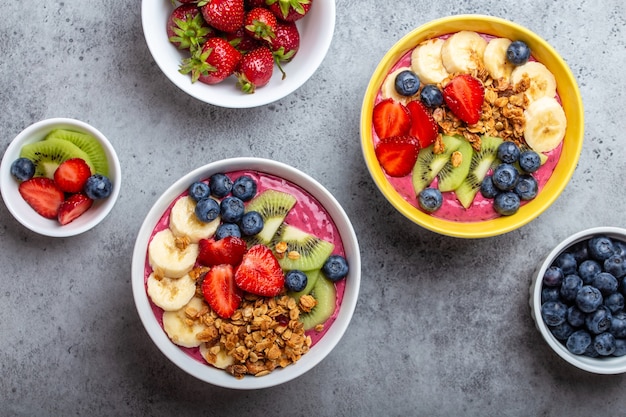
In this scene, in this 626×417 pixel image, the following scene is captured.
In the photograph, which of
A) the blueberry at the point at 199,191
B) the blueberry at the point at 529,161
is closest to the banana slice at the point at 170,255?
the blueberry at the point at 199,191

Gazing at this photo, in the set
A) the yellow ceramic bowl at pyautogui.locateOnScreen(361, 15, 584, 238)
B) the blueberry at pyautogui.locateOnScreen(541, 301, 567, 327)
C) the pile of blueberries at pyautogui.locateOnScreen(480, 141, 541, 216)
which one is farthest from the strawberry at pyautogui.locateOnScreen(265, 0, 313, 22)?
the blueberry at pyautogui.locateOnScreen(541, 301, 567, 327)

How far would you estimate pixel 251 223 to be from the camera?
2123mm

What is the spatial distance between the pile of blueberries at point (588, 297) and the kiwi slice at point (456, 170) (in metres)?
0.46

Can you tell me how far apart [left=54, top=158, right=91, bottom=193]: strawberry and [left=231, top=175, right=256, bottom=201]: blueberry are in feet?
1.63

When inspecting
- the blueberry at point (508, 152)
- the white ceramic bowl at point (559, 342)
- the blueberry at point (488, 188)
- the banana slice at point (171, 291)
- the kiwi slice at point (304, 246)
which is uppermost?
the blueberry at point (508, 152)

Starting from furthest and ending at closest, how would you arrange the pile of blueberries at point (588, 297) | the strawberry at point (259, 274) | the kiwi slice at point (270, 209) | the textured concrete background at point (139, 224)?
the textured concrete background at point (139, 224), the pile of blueberries at point (588, 297), the kiwi slice at point (270, 209), the strawberry at point (259, 274)

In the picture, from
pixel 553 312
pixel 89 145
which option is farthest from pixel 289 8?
pixel 553 312

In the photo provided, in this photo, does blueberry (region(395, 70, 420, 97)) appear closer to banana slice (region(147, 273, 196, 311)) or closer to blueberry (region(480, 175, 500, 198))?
blueberry (region(480, 175, 500, 198))

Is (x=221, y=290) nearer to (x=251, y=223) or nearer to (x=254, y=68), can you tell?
(x=251, y=223)

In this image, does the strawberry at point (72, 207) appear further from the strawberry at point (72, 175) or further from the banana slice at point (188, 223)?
the banana slice at point (188, 223)

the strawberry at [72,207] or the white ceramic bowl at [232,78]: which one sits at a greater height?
the white ceramic bowl at [232,78]

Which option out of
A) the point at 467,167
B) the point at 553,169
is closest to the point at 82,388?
the point at 467,167

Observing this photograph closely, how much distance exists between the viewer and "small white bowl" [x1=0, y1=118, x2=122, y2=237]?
2238 mm

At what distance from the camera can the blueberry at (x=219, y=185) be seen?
2146 millimetres
